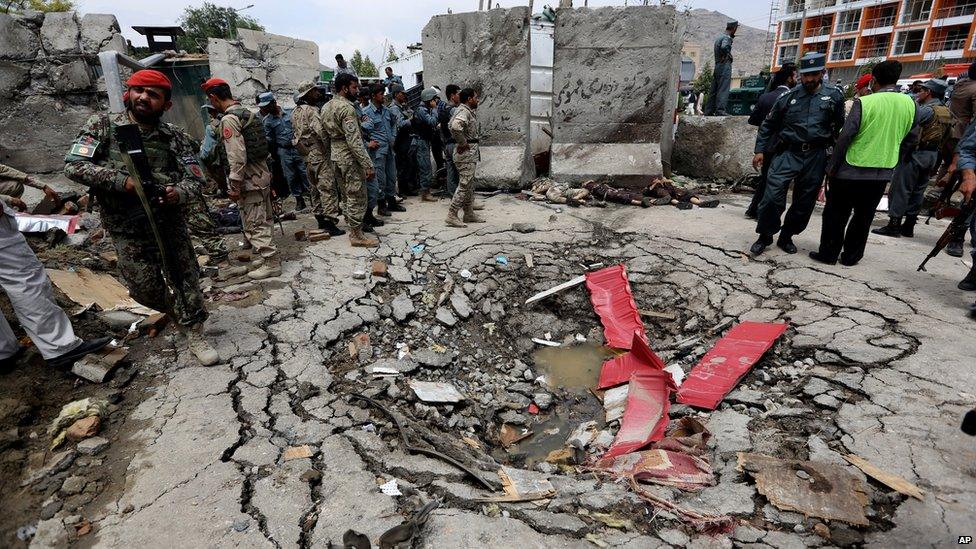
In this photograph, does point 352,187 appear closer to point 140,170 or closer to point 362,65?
point 140,170

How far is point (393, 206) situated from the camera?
6398 millimetres

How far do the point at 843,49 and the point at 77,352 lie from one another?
156 ft

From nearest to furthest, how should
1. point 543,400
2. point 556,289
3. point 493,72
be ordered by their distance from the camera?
1. point 543,400
2. point 556,289
3. point 493,72

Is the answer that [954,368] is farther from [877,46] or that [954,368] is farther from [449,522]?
[877,46]

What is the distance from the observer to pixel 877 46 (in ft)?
108

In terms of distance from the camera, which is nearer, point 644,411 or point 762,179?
point 644,411

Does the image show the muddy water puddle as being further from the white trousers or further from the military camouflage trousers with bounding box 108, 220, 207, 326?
the white trousers

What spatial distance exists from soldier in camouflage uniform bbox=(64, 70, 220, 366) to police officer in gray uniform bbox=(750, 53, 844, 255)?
4700 mm

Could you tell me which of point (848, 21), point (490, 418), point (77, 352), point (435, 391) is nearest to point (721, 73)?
point (490, 418)

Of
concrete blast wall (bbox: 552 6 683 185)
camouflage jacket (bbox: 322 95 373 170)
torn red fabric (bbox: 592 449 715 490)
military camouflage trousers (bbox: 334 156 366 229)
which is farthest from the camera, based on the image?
concrete blast wall (bbox: 552 6 683 185)

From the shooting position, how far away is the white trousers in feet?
7.97

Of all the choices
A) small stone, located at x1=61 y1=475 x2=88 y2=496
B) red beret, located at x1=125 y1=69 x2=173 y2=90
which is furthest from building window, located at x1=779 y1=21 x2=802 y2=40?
small stone, located at x1=61 y1=475 x2=88 y2=496

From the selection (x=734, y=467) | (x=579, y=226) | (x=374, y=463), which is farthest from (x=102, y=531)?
(x=579, y=226)

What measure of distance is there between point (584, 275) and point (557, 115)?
380cm
